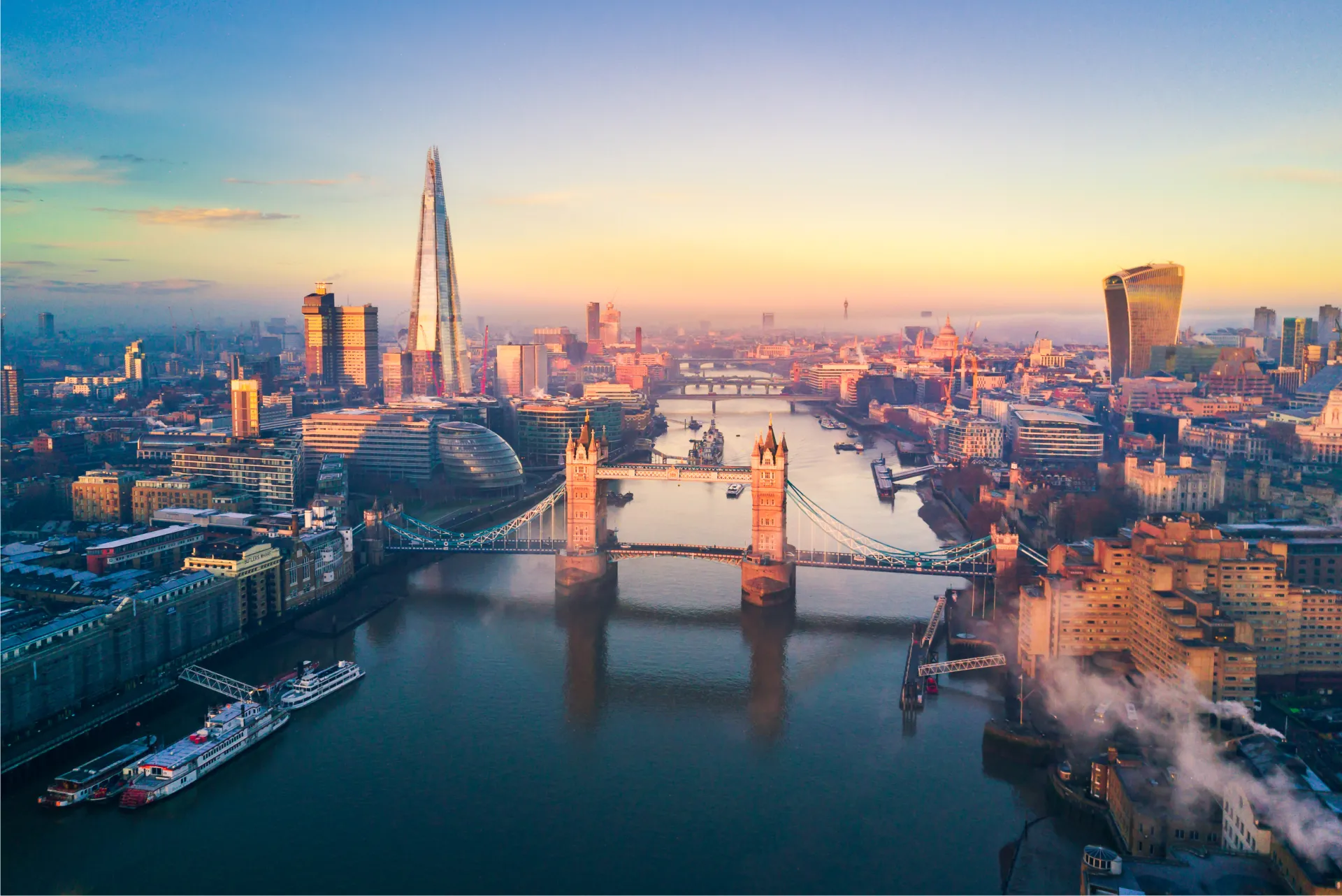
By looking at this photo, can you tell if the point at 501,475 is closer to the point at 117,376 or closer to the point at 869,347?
the point at 117,376

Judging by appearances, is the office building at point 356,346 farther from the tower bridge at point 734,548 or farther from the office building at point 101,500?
the tower bridge at point 734,548

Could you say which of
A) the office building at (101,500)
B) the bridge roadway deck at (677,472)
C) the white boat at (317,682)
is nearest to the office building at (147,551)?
the office building at (101,500)

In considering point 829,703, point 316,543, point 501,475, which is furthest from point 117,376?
point 829,703

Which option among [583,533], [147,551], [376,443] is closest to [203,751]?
[147,551]

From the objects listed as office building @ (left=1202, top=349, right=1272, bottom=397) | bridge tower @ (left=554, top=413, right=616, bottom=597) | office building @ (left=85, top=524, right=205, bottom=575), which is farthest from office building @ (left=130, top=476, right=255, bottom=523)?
office building @ (left=1202, top=349, right=1272, bottom=397)

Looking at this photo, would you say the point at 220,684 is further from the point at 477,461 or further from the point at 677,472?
the point at 477,461
